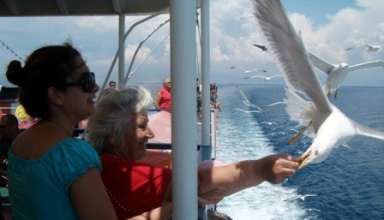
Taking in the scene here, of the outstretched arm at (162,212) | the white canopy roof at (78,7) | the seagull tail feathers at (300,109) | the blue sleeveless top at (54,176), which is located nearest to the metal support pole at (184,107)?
the outstretched arm at (162,212)

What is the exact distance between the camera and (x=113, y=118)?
46.4 inches

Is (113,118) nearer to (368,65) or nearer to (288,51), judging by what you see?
(288,51)

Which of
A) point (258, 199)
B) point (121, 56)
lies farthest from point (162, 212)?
point (258, 199)

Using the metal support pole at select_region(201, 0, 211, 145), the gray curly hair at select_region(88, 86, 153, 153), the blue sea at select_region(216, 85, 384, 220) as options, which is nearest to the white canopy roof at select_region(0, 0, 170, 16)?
the metal support pole at select_region(201, 0, 211, 145)

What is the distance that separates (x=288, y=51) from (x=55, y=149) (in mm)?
498

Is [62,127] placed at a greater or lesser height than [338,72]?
lesser

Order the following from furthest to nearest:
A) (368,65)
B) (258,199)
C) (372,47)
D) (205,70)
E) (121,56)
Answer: (258,199) → (121,56) → (205,70) → (372,47) → (368,65)

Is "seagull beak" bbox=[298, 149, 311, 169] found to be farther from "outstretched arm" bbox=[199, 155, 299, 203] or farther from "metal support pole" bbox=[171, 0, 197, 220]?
"metal support pole" bbox=[171, 0, 197, 220]

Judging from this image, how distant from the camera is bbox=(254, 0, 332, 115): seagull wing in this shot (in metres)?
0.87

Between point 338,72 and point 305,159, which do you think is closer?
point 305,159

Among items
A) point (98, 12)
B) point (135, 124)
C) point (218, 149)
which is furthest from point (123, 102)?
point (218, 149)

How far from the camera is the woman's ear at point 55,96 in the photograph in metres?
0.94

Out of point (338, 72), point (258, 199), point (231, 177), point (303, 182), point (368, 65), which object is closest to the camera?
point (231, 177)

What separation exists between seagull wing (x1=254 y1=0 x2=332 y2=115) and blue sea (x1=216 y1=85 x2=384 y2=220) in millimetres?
3898
